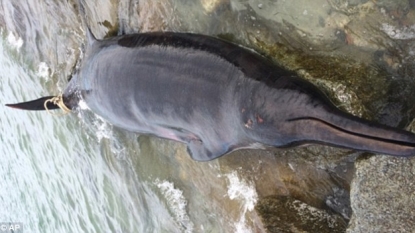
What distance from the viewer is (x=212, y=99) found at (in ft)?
16.4

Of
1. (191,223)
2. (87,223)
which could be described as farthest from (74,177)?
(191,223)

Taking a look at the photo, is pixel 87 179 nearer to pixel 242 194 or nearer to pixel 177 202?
pixel 177 202

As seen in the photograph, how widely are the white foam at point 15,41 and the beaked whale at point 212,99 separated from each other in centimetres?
320

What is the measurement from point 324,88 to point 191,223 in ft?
9.53

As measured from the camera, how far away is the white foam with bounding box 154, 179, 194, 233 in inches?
275

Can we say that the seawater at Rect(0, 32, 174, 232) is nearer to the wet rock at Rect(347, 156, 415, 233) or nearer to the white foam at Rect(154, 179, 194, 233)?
the white foam at Rect(154, 179, 194, 233)

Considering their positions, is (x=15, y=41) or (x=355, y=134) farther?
(x=15, y=41)

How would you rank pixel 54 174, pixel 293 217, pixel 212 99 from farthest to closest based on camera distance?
pixel 54 174, pixel 293 217, pixel 212 99

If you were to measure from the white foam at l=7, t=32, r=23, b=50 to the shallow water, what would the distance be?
18 mm

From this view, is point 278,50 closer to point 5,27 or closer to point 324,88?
point 324,88

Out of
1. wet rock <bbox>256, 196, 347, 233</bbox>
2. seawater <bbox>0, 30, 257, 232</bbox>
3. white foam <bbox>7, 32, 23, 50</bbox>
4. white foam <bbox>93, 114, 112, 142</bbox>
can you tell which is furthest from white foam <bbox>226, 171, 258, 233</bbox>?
white foam <bbox>7, 32, 23, 50</bbox>

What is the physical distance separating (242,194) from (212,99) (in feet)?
5.22

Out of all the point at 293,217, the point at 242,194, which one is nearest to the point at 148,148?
the point at 242,194

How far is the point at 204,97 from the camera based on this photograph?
5.04m
